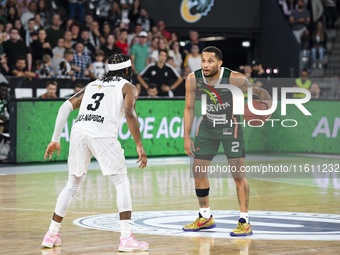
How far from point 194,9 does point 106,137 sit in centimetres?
1926

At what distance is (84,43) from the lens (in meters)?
18.0

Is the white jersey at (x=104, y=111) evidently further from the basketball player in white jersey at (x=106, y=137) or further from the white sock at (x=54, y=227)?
the white sock at (x=54, y=227)

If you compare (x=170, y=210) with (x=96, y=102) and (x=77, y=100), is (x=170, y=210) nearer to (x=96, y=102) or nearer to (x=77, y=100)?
(x=77, y=100)

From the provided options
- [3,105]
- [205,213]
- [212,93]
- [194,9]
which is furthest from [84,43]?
[205,213]

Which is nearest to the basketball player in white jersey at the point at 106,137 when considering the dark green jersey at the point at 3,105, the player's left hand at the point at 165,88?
the dark green jersey at the point at 3,105

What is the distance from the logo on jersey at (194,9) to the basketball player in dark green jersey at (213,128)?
57.5 feet

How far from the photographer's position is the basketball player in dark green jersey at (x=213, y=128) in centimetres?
758

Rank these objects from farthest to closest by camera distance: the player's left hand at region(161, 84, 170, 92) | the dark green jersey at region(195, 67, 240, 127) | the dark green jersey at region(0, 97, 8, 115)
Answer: the player's left hand at region(161, 84, 170, 92), the dark green jersey at region(0, 97, 8, 115), the dark green jersey at region(195, 67, 240, 127)

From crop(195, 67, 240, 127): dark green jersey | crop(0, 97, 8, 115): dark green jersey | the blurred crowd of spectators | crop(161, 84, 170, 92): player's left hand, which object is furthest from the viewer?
crop(161, 84, 170, 92): player's left hand

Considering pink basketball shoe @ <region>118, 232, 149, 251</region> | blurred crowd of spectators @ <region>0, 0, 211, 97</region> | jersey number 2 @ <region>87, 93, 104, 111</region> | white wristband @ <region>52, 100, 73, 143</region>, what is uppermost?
blurred crowd of spectators @ <region>0, 0, 211, 97</region>

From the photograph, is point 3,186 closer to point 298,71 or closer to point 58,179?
point 58,179

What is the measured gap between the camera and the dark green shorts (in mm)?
7617

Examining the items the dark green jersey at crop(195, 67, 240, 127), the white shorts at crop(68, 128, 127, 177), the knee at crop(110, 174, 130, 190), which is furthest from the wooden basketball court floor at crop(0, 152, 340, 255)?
the dark green jersey at crop(195, 67, 240, 127)

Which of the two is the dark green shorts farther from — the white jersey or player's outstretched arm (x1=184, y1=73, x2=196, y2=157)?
the white jersey
